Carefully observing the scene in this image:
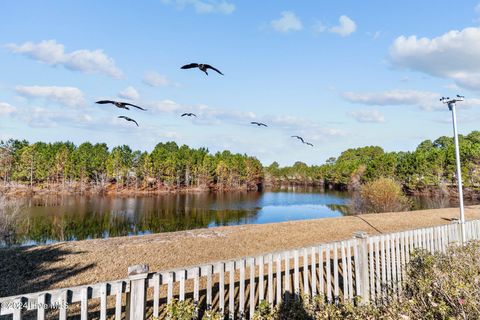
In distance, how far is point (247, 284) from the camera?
629cm

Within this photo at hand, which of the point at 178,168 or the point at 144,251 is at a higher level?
the point at 178,168

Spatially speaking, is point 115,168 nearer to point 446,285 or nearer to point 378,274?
point 378,274

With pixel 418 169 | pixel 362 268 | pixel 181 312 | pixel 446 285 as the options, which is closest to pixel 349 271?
pixel 362 268

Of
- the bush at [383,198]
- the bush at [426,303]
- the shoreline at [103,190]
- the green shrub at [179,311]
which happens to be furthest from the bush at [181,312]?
the shoreline at [103,190]

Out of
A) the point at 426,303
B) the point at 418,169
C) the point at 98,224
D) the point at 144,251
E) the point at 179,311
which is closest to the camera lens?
the point at 179,311

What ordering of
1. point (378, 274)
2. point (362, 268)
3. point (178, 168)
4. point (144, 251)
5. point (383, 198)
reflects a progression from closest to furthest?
point (362, 268) < point (378, 274) < point (144, 251) < point (383, 198) < point (178, 168)

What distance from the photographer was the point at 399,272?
17.8 ft

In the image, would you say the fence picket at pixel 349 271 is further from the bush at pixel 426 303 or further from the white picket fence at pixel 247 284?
the bush at pixel 426 303

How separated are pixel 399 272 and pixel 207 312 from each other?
4146 mm

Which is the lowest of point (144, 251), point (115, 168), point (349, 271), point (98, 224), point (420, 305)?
point (98, 224)

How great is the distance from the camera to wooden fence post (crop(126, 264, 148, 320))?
2.84 meters

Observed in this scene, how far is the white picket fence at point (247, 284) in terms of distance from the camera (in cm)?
260

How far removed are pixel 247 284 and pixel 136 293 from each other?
3878 mm

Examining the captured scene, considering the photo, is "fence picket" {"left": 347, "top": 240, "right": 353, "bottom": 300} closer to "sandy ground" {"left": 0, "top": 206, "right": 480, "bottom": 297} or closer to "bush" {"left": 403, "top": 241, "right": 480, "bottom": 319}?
"bush" {"left": 403, "top": 241, "right": 480, "bottom": 319}
